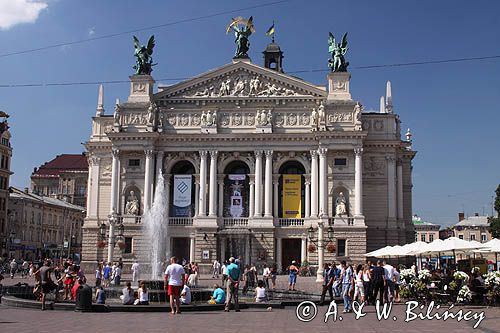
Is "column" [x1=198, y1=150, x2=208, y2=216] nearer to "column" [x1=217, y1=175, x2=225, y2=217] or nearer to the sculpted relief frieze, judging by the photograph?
"column" [x1=217, y1=175, x2=225, y2=217]

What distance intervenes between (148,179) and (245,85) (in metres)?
14.6

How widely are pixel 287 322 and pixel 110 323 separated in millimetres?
5731

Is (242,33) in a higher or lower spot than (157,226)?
higher

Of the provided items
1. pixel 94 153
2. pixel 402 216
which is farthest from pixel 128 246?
pixel 402 216

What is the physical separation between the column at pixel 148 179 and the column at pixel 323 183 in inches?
705

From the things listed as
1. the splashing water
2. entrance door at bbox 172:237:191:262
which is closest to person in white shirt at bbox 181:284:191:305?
the splashing water

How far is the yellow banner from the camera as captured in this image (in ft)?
216

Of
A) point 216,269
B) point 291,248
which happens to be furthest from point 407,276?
point 291,248

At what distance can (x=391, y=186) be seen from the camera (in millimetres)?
66250

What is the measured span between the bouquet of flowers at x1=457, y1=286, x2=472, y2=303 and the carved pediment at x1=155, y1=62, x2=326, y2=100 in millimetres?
41701

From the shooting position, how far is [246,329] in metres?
18.4

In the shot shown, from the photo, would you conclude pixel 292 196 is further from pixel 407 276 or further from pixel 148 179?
pixel 407 276

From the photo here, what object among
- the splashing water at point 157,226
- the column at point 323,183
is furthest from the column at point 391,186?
the splashing water at point 157,226

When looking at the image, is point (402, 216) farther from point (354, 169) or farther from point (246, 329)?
point (246, 329)
